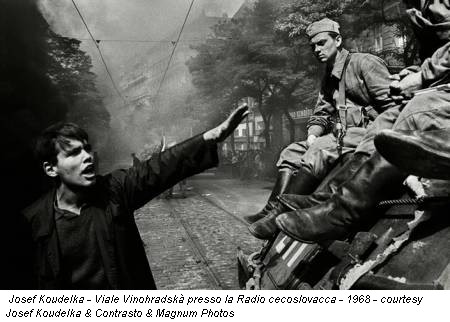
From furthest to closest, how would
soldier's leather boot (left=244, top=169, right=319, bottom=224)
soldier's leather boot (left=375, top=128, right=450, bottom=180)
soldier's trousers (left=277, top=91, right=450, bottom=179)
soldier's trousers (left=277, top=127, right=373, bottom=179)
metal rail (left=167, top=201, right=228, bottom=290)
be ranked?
metal rail (left=167, top=201, right=228, bottom=290), soldier's leather boot (left=244, top=169, right=319, bottom=224), soldier's trousers (left=277, top=127, right=373, bottom=179), soldier's trousers (left=277, top=91, right=450, bottom=179), soldier's leather boot (left=375, top=128, right=450, bottom=180)

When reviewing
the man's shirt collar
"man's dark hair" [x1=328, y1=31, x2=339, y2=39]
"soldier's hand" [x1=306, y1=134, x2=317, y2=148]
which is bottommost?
"soldier's hand" [x1=306, y1=134, x2=317, y2=148]

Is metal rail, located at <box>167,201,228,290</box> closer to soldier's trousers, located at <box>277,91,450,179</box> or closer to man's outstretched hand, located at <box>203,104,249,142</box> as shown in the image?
soldier's trousers, located at <box>277,91,450,179</box>

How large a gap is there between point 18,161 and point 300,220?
20.5 ft

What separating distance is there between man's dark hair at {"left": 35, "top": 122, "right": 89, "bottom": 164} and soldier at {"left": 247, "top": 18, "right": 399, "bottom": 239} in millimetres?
1586

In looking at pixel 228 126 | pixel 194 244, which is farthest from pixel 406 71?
pixel 194 244

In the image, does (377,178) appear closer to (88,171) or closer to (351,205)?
(351,205)

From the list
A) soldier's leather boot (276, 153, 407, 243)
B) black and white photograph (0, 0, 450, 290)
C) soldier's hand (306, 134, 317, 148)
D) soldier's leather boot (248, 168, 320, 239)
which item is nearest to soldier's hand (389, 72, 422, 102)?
black and white photograph (0, 0, 450, 290)

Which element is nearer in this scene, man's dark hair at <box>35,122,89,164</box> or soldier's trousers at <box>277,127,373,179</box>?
man's dark hair at <box>35,122,89,164</box>

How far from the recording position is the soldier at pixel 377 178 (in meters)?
2.05

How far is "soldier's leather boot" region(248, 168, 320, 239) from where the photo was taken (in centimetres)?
306

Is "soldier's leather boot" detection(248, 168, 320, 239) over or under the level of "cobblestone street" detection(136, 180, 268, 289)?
over

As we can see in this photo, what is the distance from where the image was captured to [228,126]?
6.40 feet

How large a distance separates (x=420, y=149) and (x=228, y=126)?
0.86 metres
